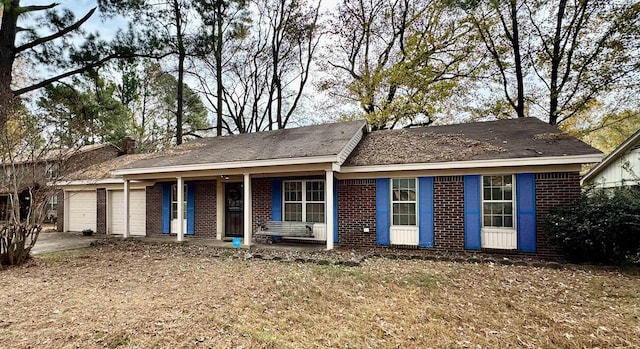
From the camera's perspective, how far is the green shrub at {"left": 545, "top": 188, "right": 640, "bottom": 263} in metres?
6.39

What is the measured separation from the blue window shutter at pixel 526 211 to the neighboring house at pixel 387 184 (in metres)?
0.02

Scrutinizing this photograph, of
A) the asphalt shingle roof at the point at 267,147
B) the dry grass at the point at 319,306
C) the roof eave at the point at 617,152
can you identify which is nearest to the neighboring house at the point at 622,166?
the roof eave at the point at 617,152

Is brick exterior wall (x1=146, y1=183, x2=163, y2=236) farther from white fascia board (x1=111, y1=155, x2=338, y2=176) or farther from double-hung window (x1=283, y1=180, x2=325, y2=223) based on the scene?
double-hung window (x1=283, y1=180, x2=325, y2=223)

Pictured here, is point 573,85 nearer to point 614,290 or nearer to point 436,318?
point 614,290

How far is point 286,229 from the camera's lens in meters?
10.1

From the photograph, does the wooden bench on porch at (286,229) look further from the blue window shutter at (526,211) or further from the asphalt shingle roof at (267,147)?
the blue window shutter at (526,211)

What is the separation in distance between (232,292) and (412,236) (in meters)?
5.33

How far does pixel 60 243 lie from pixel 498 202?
13.9 m

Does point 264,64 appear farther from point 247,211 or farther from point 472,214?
point 472,214

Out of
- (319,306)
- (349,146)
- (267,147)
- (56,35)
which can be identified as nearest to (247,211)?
(267,147)

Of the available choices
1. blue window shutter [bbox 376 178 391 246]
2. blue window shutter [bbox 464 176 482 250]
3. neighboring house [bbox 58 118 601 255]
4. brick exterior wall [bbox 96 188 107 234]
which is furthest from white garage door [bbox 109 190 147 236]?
blue window shutter [bbox 464 176 482 250]

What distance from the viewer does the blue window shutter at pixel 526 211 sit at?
7.90 metres

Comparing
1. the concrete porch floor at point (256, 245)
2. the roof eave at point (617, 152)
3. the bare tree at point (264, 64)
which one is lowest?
the concrete porch floor at point (256, 245)

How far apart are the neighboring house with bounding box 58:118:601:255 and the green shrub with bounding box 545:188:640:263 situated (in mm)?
511
